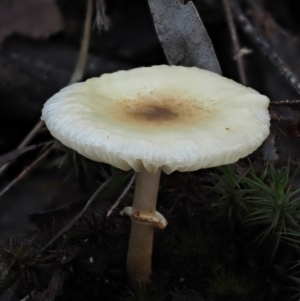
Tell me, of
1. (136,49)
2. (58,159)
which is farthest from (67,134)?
(136,49)

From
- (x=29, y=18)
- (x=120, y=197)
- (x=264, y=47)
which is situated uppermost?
(x=29, y=18)

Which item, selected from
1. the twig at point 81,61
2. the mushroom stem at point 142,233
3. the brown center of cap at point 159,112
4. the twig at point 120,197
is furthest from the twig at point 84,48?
the mushroom stem at point 142,233

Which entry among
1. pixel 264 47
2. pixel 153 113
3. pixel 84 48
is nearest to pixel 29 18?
pixel 84 48

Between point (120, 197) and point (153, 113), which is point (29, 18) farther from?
point (153, 113)

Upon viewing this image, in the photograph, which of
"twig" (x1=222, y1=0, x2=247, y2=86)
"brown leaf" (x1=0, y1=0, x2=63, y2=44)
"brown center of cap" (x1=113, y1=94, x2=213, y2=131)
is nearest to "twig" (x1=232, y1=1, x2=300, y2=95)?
"twig" (x1=222, y1=0, x2=247, y2=86)

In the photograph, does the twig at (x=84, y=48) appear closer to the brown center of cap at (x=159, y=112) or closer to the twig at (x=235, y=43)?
the twig at (x=235, y=43)

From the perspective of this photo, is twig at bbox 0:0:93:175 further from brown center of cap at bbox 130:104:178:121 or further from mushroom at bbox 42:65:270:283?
brown center of cap at bbox 130:104:178:121
